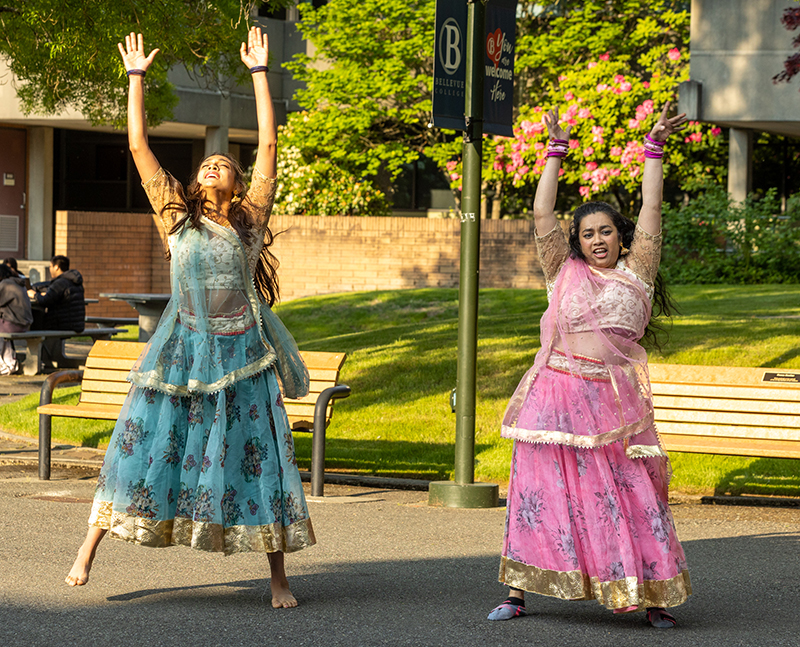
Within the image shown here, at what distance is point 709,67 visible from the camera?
892 inches

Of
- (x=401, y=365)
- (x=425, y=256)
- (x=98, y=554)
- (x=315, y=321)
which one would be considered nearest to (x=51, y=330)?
(x=315, y=321)

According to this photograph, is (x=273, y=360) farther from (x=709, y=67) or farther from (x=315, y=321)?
(x=709, y=67)

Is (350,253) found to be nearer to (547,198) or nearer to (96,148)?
(96,148)

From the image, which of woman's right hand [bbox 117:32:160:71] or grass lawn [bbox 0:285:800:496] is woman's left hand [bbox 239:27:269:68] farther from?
grass lawn [bbox 0:285:800:496]

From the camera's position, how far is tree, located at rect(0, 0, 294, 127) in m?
11.3

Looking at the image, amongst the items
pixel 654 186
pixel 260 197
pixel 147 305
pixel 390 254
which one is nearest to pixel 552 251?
pixel 654 186

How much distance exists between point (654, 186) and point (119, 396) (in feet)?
17.1

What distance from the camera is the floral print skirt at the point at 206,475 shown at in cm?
483

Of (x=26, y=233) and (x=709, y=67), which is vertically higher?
(x=709, y=67)

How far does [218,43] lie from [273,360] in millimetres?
8803

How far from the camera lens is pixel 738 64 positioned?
22.6m

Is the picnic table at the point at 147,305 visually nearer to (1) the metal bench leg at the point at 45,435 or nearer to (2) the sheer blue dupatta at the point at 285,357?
(1) the metal bench leg at the point at 45,435

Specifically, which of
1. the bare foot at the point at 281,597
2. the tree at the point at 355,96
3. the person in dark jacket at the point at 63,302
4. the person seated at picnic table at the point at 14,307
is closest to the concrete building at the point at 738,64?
the tree at the point at 355,96

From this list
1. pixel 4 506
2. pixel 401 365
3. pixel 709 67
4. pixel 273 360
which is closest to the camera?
pixel 273 360
